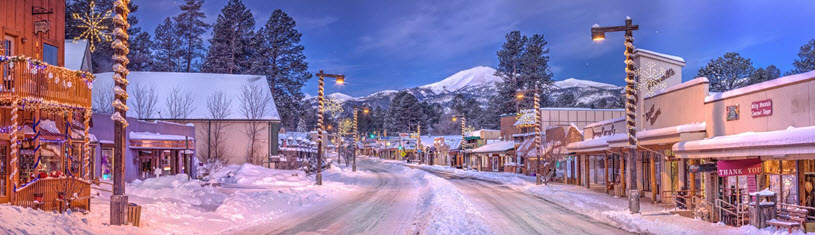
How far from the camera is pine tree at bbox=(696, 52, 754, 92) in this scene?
62.2 metres

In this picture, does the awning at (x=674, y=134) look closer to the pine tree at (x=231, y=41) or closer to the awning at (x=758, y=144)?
the awning at (x=758, y=144)

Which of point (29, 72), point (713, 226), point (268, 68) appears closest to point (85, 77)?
point (29, 72)

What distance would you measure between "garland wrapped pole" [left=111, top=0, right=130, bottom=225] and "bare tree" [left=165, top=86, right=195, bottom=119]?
37776 mm

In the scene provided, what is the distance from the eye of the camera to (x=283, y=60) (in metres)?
83.4

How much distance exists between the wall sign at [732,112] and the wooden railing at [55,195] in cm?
1904

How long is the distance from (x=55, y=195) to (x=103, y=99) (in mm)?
35727

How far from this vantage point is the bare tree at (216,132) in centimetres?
5046

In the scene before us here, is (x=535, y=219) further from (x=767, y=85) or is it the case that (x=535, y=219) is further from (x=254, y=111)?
(x=254, y=111)

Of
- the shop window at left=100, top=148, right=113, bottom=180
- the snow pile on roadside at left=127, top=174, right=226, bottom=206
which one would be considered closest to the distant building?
the shop window at left=100, top=148, right=113, bottom=180

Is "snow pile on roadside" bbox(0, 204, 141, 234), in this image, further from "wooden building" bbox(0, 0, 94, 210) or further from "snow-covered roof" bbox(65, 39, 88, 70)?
"snow-covered roof" bbox(65, 39, 88, 70)

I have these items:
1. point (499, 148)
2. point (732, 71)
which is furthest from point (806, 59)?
point (499, 148)

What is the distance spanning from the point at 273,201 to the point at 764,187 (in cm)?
Result: 1656

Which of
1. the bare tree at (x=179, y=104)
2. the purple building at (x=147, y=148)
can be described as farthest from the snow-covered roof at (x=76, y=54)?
the bare tree at (x=179, y=104)

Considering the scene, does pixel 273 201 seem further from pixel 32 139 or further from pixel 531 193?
pixel 531 193
